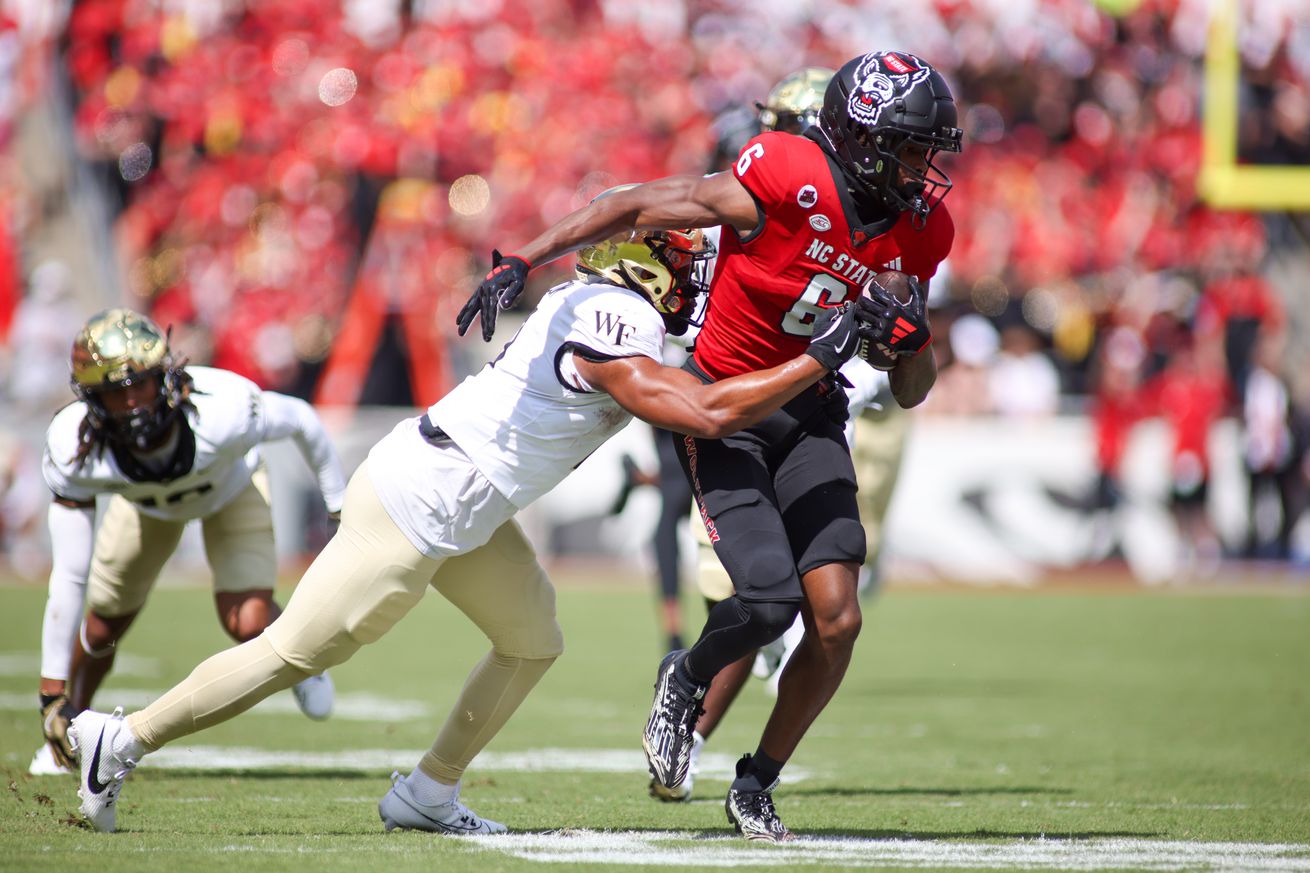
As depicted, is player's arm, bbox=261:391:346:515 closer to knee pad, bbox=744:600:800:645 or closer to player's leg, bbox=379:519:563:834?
player's leg, bbox=379:519:563:834

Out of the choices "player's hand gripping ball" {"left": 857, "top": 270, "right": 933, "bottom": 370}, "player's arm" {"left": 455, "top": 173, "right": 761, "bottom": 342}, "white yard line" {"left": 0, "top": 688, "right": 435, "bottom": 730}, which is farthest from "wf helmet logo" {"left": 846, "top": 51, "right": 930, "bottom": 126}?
"white yard line" {"left": 0, "top": 688, "right": 435, "bottom": 730}

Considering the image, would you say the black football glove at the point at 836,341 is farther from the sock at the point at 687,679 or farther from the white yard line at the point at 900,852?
the white yard line at the point at 900,852

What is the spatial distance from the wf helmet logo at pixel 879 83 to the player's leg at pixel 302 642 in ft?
5.46

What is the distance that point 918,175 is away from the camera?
4.45 metres

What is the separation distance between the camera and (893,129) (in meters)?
4.43

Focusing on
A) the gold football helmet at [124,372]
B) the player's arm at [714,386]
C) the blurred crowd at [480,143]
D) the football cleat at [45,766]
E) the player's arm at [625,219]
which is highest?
the player's arm at [625,219]

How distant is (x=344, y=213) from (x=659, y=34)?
3954 mm

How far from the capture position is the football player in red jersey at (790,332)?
4.39 metres

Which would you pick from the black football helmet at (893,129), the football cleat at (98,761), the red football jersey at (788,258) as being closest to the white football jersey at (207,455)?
the football cleat at (98,761)

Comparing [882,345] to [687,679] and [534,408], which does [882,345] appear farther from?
[687,679]

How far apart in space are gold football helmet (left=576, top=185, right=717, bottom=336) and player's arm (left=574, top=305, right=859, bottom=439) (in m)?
0.35

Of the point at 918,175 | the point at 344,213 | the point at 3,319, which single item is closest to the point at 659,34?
the point at 344,213

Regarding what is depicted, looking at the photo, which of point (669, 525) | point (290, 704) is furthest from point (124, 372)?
point (669, 525)

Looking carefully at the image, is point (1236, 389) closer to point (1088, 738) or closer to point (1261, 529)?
point (1261, 529)
